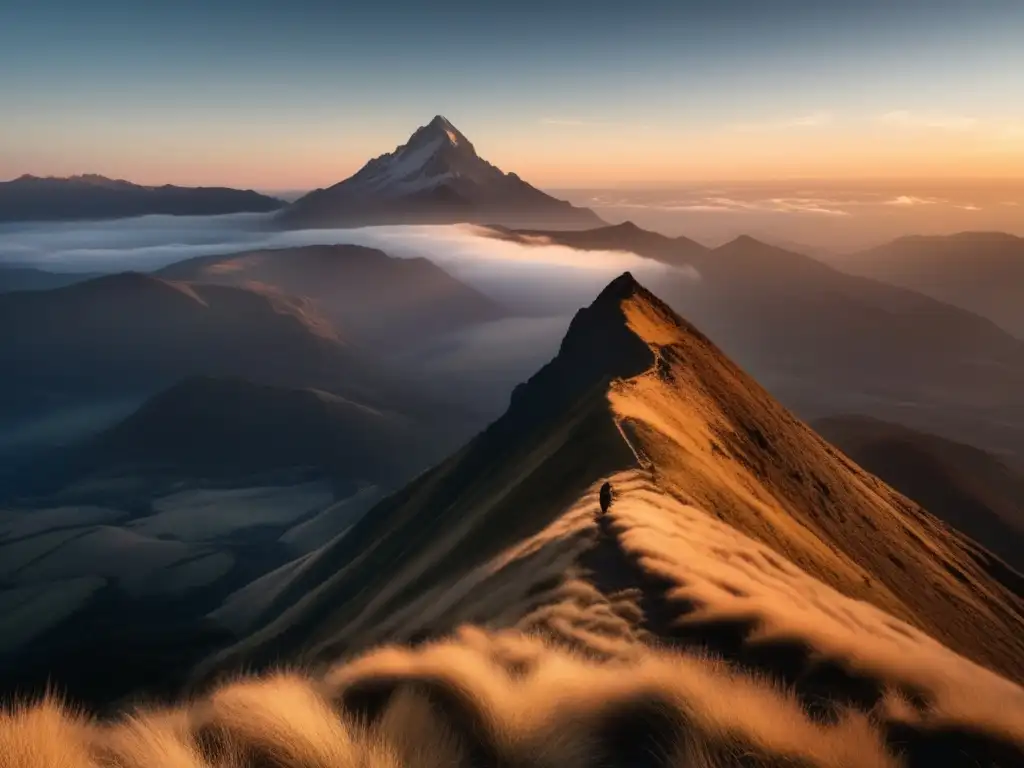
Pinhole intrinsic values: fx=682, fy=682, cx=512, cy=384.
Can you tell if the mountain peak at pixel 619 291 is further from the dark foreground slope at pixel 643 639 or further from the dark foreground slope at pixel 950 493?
the dark foreground slope at pixel 950 493

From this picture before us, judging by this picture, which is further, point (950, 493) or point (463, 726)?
point (950, 493)

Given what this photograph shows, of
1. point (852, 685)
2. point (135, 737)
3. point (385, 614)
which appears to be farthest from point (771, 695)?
point (385, 614)

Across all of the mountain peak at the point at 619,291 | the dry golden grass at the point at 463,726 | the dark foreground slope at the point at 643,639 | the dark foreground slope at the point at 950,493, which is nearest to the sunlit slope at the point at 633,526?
the dark foreground slope at the point at 643,639

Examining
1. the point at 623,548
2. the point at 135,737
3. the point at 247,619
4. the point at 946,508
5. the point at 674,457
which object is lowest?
the point at 946,508

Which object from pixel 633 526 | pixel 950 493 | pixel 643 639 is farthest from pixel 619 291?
pixel 950 493

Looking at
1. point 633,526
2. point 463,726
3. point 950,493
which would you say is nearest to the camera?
point 463,726

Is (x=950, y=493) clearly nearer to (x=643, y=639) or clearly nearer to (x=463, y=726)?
(x=643, y=639)

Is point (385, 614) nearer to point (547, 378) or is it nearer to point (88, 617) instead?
point (547, 378)

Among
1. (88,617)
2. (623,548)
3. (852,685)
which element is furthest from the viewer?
(88,617)
